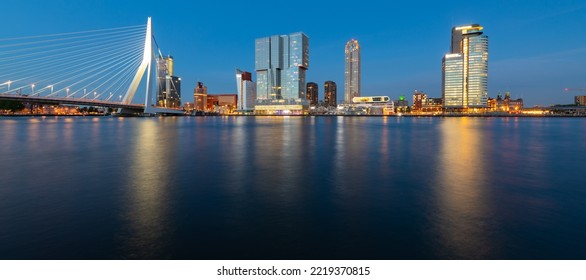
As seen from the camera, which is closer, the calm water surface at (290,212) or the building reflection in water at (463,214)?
the calm water surface at (290,212)

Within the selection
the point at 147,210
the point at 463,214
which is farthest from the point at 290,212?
the point at 463,214

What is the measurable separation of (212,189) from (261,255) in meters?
6.97

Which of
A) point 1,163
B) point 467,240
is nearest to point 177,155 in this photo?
point 1,163

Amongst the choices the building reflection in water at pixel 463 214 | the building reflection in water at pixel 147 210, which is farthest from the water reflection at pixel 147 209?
the building reflection in water at pixel 463 214

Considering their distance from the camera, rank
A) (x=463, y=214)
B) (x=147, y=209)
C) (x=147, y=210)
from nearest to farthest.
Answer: (x=463, y=214) → (x=147, y=210) → (x=147, y=209)

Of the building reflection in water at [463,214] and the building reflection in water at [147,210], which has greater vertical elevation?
the building reflection in water at [147,210]

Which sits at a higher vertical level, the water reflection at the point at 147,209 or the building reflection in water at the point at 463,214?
the water reflection at the point at 147,209

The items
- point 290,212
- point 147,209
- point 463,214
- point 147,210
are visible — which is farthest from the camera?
point 147,209

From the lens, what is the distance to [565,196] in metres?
12.9

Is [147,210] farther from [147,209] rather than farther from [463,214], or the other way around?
[463,214]

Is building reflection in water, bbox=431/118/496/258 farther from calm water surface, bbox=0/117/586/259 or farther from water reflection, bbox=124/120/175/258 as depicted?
water reflection, bbox=124/120/175/258

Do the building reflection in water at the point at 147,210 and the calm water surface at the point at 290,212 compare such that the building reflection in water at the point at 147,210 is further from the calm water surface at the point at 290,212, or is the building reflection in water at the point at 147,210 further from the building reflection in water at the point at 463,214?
the building reflection in water at the point at 463,214

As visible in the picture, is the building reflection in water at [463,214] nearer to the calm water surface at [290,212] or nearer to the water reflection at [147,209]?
the calm water surface at [290,212]
